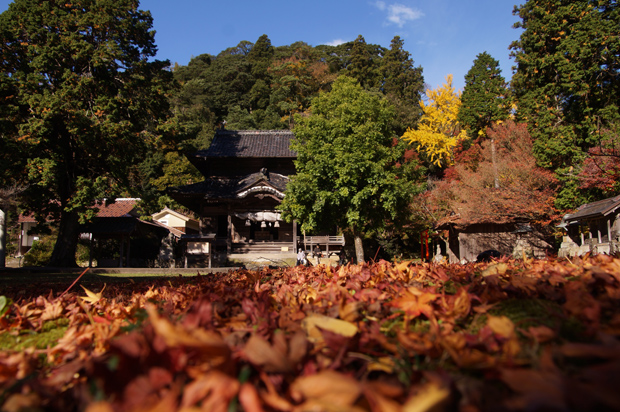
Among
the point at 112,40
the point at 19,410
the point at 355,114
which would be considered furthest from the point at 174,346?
the point at 112,40

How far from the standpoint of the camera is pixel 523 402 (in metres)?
0.76

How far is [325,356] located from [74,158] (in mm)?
21654

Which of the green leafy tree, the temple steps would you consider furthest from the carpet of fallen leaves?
the temple steps

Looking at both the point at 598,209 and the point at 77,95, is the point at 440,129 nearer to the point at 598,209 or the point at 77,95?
the point at 598,209

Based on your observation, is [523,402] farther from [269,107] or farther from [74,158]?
[269,107]

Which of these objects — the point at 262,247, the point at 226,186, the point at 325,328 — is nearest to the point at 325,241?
the point at 262,247

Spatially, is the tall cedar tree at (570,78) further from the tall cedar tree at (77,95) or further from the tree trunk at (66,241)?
the tree trunk at (66,241)

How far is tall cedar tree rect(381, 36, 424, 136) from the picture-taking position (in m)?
45.5

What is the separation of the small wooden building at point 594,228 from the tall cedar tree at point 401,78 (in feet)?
81.7

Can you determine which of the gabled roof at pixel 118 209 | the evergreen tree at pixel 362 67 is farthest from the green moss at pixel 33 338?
the evergreen tree at pixel 362 67

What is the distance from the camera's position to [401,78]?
1905 inches

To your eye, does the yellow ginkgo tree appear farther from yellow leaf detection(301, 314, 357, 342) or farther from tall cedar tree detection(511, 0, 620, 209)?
yellow leaf detection(301, 314, 357, 342)

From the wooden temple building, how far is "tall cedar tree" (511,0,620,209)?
46.4 feet

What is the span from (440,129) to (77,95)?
28.7 metres
